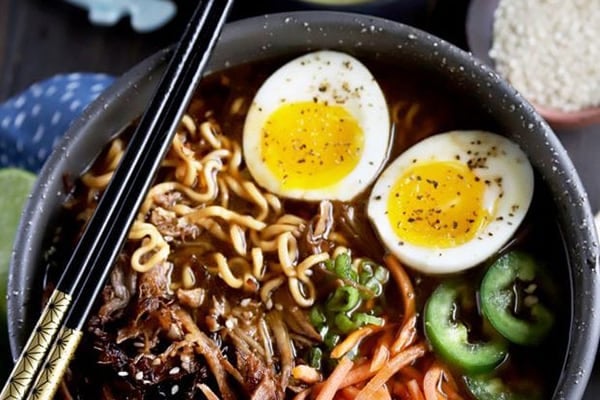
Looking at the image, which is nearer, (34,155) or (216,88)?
(216,88)

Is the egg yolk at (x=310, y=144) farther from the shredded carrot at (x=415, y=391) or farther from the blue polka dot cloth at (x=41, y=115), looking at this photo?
the blue polka dot cloth at (x=41, y=115)

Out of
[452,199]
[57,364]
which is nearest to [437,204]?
[452,199]

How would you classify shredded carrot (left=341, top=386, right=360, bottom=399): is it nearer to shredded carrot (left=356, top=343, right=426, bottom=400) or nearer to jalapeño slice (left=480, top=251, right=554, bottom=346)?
shredded carrot (left=356, top=343, right=426, bottom=400)

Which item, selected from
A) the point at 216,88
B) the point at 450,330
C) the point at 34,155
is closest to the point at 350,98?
the point at 216,88

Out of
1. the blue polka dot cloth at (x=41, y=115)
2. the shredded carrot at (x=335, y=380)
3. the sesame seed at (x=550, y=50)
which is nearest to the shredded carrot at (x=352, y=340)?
the shredded carrot at (x=335, y=380)

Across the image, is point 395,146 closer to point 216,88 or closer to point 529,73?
point 216,88

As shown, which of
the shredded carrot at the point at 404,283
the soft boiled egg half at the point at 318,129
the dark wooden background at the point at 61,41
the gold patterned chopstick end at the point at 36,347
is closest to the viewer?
the gold patterned chopstick end at the point at 36,347

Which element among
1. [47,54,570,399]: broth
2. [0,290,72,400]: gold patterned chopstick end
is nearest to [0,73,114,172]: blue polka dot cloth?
[47,54,570,399]: broth
